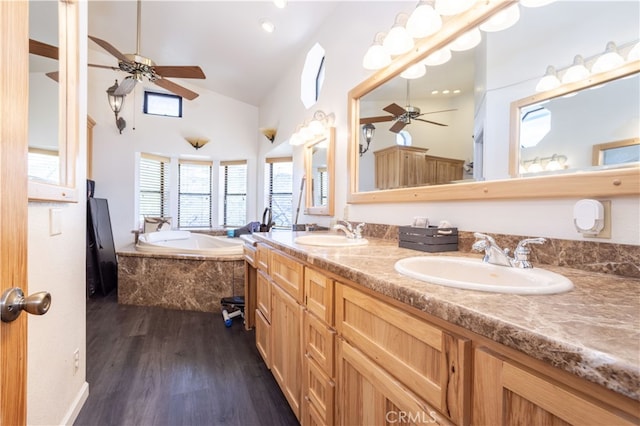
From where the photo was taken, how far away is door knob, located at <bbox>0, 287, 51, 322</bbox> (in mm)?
492

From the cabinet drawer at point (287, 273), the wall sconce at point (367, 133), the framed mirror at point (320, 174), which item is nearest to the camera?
the cabinet drawer at point (287, 273)

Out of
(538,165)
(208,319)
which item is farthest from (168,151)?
(538,165)

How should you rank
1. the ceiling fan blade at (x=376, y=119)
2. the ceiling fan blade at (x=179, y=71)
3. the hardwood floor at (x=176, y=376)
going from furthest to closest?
the ceiling fan blade at (x=179, y=71)
the ceiling fan blade at (x=376, y=119)
the hardwood floor at (x=176, y=376)

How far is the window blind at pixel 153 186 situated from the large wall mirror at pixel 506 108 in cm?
414

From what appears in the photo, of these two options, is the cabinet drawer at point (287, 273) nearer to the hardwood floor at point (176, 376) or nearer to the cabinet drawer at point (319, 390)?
the cabinet drawer at point (319, 390)

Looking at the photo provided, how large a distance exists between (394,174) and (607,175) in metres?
1.04

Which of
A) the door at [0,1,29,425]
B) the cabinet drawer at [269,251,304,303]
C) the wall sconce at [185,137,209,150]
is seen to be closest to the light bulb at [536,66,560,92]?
the cabinet drawer at [269,251,304,303]

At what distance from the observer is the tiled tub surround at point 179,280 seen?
3.03m

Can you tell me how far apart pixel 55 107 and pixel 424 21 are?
1.81 meters

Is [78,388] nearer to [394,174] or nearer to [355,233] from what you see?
[355,233]

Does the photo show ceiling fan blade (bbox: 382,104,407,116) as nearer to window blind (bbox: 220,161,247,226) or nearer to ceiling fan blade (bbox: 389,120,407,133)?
ceiling fan blade (bbox: 389,120,407,133)

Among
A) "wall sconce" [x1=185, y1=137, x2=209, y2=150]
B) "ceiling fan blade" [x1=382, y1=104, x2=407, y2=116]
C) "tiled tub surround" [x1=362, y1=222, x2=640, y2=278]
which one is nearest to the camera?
"tiled tub surround" [x1=362, y1=222, x2=640, y2=278]

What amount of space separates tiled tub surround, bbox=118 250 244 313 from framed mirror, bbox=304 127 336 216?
105 cm

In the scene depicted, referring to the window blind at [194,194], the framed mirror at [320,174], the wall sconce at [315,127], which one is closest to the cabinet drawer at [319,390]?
the framed mirror at [320,174]
